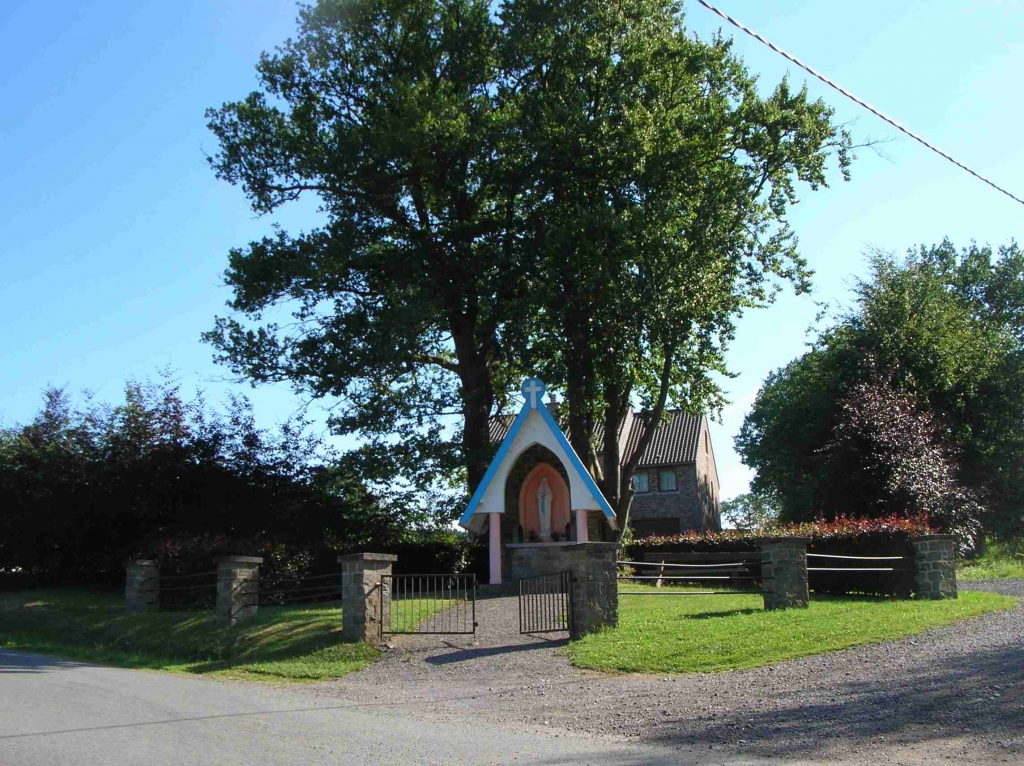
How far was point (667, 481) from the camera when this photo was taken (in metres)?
47.1

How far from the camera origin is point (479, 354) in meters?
26.9

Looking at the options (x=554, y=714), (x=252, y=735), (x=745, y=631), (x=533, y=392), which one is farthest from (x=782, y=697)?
(x=533, y=392)

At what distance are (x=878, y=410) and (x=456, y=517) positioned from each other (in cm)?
1403

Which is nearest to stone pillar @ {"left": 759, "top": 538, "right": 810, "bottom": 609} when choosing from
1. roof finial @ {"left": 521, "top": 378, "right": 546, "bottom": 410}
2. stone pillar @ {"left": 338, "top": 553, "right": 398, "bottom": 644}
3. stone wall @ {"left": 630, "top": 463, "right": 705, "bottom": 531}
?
stone pillar @ {"left": 338, "top": 553, "right": 398, "bottom": 644}

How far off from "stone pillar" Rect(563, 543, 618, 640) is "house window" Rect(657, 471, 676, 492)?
3343 cm

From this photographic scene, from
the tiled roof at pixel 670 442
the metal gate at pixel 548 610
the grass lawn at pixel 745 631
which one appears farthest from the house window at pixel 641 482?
the metal gate at pixel 548 610

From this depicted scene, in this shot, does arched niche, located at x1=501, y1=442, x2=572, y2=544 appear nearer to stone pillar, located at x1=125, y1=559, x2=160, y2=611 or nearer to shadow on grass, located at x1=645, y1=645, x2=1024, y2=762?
stone pillar, located at x1=125, y1=559, x2=160, y2=611

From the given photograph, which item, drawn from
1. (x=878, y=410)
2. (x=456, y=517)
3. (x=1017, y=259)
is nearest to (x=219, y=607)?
(x=456, y=517)

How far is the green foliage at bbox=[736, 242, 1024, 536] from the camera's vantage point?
97.0 ft

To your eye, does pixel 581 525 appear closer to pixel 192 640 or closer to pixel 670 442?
pixel 192 640

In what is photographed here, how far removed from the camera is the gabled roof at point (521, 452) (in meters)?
22.2

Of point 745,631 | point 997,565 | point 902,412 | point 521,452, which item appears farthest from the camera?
point 902,412

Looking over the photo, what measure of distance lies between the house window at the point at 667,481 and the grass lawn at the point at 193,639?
3009 cm

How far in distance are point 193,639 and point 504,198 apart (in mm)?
15383
